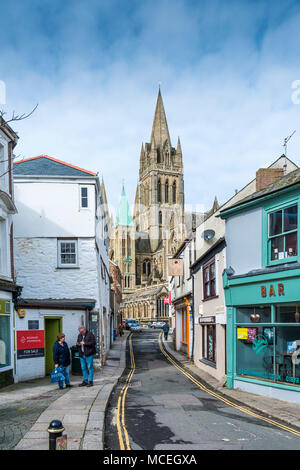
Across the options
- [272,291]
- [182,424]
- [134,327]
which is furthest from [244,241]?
[134,327]

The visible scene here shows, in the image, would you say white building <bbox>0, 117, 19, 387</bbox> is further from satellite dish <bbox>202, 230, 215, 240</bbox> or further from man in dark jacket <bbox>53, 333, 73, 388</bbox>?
satellite dish <bbox>202, 230, 215, 240</bbox>

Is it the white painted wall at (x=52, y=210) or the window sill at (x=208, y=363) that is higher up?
the white painted wall at (x=52, y=210)

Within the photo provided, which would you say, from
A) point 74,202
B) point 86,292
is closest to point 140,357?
point 86,292

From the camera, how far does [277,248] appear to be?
13.2 m

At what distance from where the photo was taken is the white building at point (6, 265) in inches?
579

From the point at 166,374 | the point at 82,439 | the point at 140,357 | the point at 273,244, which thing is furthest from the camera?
the point at 140,357

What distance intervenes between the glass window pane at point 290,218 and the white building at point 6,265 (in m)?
8.74

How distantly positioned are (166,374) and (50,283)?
21.6 ft

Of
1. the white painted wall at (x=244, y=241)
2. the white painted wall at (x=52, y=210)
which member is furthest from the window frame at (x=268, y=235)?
the white painted wall at (x=52, y=210)

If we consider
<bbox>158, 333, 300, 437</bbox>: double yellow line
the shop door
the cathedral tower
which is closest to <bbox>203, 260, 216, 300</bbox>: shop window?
<bbox>158, 333, 300, 437</bbox>: double yellow line

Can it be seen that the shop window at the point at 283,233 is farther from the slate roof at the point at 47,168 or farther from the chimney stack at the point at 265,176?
the slate roof at the point at 47,168

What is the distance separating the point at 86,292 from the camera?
67.4 ft

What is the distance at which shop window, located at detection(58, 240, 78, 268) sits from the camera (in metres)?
20.8
